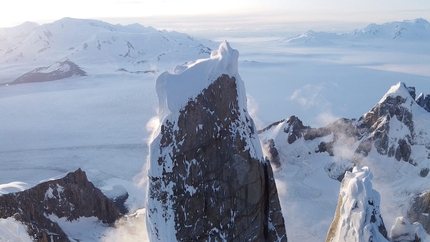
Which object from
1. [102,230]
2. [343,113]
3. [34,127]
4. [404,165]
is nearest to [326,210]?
[404,165]

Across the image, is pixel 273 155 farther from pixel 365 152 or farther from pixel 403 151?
pixel 403 151

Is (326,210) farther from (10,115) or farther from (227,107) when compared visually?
(10,115)

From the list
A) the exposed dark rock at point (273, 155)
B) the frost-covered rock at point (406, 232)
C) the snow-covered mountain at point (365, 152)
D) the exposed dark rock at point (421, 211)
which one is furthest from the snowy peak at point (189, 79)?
Result: the exposed dark rock at point (273, 155)

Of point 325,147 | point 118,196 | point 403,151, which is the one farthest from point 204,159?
point 403,151

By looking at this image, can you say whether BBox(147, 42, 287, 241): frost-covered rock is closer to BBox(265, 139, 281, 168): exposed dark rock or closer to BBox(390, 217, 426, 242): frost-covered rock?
BBox(390, 217, 426, 242): frost-covered rock

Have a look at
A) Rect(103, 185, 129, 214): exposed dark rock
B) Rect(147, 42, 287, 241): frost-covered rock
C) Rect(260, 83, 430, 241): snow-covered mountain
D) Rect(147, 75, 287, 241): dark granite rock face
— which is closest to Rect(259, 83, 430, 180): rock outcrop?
Rect(260, 83, 430, 241): snow-covered mountain

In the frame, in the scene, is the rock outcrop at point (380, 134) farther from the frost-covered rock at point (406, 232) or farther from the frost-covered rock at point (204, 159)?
the frost-covered rock at point (204, 159)
